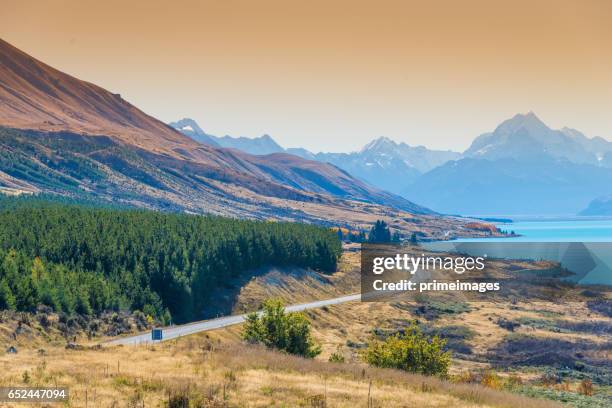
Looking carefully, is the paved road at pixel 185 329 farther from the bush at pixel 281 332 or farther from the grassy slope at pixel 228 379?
the bush at pixel 281 332

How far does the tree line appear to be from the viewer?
243 ft

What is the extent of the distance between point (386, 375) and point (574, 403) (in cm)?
1458

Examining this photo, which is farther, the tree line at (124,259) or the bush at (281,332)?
the tree line at (124,259)

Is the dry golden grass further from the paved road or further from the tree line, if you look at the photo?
the tree line

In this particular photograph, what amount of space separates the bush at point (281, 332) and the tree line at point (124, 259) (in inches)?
1017

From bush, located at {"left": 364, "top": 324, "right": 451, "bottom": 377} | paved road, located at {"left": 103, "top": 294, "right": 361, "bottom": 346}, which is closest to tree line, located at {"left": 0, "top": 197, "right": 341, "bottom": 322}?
paved road, located at {"left": 103, "top": 294, "right": 361, "bottom": 346}

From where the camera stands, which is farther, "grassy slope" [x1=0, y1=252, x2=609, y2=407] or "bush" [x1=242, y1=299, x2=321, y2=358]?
"bush" [x1=242, y1=299, x2=321, y2=358]

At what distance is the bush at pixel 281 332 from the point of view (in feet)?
181

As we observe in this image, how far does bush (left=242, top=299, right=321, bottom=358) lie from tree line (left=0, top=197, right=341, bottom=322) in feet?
84.7

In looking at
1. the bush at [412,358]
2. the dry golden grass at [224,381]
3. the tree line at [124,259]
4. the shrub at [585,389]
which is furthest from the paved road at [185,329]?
the shrub at [585,389]

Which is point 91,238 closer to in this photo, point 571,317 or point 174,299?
point 174,299

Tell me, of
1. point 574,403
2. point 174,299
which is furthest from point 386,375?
point 174,299

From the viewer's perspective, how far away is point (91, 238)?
3770 inches

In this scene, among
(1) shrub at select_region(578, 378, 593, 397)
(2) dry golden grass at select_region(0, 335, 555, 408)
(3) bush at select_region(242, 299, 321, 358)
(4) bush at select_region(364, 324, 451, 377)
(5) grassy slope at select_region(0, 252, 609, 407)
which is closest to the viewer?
(2) dry golden grass at select_region(0, 335, 555, 408)
